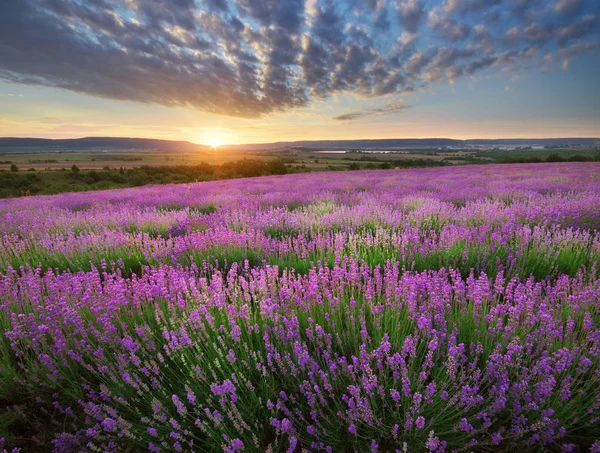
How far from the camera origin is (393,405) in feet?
5.79

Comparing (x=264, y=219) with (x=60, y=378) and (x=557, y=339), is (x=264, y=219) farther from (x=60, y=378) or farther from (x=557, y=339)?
(x=557, y=339)

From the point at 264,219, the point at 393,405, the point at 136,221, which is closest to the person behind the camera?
the point at 393,405

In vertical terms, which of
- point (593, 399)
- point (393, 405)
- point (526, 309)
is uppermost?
point (526, 309)

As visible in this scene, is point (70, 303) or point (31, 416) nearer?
point (31, 416)

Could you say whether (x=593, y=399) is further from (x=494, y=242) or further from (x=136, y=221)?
(x=136, y=221)

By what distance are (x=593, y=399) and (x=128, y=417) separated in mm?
2624

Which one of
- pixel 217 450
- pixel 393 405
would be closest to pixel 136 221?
→ pixel 217 450

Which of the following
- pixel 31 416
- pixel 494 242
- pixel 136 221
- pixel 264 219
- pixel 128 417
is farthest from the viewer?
pixel 136 221

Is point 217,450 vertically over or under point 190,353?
under

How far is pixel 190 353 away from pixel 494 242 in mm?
3834

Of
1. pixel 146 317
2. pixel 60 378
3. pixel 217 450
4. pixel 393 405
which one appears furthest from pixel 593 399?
pixel 60 378

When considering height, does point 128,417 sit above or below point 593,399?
below

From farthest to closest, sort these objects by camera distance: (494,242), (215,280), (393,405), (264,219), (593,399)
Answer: (264,219) → (494,242) → (215,280) → (393,405) → (593,399)

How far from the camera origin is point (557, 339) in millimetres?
2057
